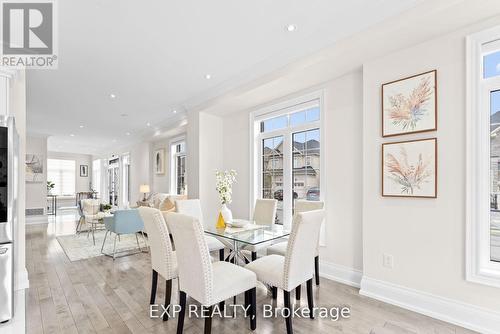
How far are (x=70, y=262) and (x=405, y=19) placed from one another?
5.38m

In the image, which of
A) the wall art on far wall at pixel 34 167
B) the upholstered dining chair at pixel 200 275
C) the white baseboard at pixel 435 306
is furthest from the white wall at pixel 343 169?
the wall art on far wall at pixel 34 167

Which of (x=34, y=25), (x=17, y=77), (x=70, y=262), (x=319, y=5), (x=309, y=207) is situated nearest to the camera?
(x=319, y=5)

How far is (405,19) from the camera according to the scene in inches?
85.3

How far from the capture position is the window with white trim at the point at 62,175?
11.9 meters

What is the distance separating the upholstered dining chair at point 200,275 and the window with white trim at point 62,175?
43.5ft

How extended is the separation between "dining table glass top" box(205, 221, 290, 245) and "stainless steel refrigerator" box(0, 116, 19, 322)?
1.80 metres

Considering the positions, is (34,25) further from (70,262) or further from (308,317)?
(308,317)

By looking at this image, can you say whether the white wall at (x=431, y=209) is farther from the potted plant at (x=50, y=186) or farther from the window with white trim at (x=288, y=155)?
the potted plant at (x=50, y=186)

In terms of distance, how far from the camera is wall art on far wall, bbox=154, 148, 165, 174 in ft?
24.8

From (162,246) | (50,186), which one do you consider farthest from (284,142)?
(50,186)

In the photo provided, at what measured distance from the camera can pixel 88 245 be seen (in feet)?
16.4

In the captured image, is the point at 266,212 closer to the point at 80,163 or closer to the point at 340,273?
the point at 340,273

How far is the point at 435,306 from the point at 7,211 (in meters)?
4.06

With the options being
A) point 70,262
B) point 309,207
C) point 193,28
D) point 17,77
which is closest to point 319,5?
point 193,28
